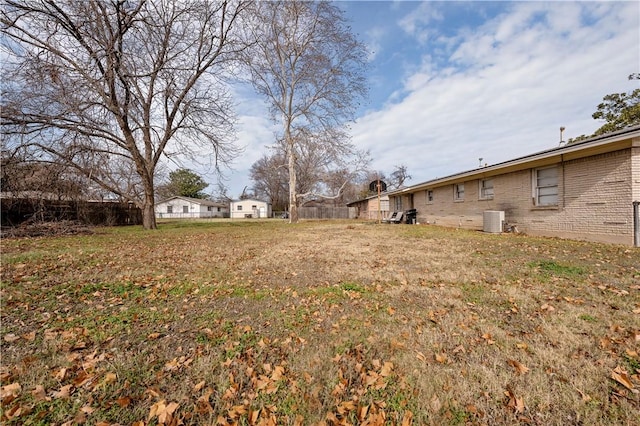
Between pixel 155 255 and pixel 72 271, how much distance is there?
1899mm

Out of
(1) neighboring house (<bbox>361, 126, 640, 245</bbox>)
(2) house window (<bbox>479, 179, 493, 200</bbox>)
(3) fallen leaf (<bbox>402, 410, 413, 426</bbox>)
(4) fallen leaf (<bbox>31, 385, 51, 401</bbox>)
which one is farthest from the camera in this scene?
(2) house window (<bbox>479, 179, 493, 200</bbox>)

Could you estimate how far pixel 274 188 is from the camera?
59.8 metres

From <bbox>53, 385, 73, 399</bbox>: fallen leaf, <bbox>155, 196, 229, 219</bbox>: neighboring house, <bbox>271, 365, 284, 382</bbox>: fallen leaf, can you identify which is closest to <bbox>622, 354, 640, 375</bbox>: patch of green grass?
<bbox>271, 365, 284, 382</bbox>: fallen leaf

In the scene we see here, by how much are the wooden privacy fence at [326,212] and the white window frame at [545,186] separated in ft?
95.0

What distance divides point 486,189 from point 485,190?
8 centimetres

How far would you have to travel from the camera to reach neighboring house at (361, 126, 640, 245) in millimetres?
7477

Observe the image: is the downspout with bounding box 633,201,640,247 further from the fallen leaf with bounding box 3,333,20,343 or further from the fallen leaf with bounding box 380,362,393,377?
the fallen leaf with bounding box 3,333,20,343

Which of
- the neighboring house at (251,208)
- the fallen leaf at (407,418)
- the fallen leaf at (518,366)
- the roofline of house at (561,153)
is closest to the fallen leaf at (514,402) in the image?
the fallen leaf at (518,366)

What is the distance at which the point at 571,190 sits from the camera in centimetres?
892

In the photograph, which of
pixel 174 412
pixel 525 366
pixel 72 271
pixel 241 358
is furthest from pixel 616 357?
pixel 72 271

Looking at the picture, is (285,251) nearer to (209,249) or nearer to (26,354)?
(209,249)

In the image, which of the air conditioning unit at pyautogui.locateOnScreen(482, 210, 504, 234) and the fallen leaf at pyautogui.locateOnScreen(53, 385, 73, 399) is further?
the air conditioning unit at pyautogui.locateOnScreen(482, 210, 504, 234)

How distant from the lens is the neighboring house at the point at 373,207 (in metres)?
31.5

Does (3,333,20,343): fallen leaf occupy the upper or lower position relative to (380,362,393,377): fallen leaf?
upper
